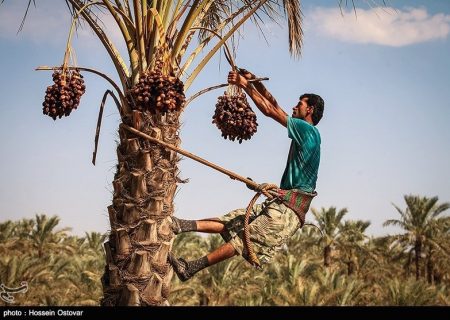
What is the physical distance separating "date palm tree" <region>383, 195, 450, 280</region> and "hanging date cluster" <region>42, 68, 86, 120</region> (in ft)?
91.0

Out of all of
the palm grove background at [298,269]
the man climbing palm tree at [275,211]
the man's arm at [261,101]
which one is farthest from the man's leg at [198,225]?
the palm grove background at [298,269]

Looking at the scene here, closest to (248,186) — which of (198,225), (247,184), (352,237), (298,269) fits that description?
(247,184)

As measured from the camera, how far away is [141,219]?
3.71 metres

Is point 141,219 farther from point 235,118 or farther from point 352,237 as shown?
point 352,237

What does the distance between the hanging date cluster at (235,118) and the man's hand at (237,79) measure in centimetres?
12

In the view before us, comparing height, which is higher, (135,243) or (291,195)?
(291,195)

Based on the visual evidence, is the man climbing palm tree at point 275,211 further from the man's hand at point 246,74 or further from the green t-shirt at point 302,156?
the man's hand at point 246,74

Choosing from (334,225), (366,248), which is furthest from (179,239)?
(366,248)

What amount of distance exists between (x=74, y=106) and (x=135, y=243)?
1059 mm

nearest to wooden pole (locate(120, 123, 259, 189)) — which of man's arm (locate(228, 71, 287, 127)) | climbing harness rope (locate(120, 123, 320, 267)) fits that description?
climbing harness rope (locate(120, 123, 320, 267))

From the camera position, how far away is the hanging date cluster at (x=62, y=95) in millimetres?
3529

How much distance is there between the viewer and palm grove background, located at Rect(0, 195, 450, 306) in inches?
923

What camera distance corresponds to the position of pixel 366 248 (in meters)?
32.6
